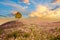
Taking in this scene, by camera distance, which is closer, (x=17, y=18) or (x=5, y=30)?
(x=5, y=30)

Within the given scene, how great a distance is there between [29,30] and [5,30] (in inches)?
60.5

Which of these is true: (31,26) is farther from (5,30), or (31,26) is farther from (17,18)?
(17,18)

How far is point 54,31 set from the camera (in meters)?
20.7

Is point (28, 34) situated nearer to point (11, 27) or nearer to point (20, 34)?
point (20, 34)

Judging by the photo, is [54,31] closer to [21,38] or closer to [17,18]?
[21,38]

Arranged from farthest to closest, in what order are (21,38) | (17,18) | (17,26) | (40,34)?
(17,18) < (17,26) < (40,34) < (21,38)

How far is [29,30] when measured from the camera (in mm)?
20719

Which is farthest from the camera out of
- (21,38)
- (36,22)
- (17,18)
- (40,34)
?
(17,18)

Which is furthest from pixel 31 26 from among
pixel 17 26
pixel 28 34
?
pixel 28 34

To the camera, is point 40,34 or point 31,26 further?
point 31,26

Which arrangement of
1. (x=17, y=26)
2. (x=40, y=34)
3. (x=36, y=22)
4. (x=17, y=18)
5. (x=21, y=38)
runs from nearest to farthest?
(x=21, y=38), (x=40, y=34), (x=17, y=26), (x=36, y=22), (x=17, y=18)

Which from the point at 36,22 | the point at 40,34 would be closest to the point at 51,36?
the point at 40,34

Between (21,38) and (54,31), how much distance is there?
2.69m

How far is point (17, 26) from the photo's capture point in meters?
21.7
